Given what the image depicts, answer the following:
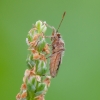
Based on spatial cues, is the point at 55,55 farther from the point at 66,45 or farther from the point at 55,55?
the point at 66,45

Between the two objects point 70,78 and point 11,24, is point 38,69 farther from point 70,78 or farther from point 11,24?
point 11,24

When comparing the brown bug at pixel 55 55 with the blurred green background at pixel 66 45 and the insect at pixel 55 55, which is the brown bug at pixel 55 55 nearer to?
the insect at pixel 55 55

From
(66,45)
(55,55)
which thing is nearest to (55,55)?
(55,55)

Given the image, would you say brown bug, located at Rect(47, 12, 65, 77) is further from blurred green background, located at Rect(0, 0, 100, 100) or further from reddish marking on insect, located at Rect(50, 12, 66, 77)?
blurred green background, located at Rect(0, 0, 100, 100)

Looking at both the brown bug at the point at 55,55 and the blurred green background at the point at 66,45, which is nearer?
the brown bug at the point at 55,55

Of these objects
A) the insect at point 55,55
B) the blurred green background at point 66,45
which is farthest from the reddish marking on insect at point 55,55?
the blurred green background at point 66,45

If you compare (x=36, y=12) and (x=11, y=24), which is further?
(x=36, y=12)

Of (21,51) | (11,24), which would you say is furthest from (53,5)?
(21,51)

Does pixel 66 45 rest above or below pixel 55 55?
above
